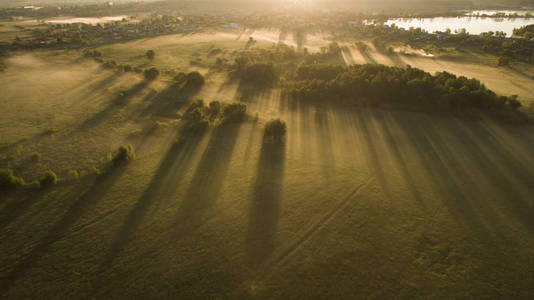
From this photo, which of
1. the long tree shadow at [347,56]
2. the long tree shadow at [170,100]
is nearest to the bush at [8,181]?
the long tree shadow at [170,100]

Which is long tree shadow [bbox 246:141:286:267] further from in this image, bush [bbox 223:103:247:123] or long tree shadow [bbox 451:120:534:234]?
long tree shadow [bbox 451:120:534:234]

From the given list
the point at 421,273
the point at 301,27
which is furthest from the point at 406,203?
the point at 301,27

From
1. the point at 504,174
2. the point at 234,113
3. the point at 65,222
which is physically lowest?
the point at 65,222

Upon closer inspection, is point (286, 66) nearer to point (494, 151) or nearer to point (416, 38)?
point (494, 151)

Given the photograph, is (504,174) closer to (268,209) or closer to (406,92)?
(406,92)

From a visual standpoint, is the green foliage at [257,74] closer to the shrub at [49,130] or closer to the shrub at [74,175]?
the shrub at [49,130]

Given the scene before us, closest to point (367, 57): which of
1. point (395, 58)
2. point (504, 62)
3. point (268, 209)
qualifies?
point (395, 58)
